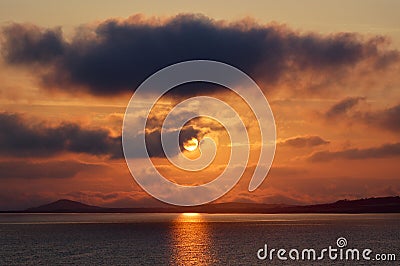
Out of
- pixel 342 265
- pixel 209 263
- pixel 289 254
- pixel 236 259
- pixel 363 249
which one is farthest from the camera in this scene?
pixel 363 249

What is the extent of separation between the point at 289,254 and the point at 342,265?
74.8 ft

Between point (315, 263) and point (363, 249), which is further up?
point (363, 249)

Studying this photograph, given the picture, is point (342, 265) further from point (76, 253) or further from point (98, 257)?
point (76, 253)

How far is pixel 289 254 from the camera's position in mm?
121562

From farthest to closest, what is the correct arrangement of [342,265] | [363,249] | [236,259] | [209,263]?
[363,249] → [236,259] → [209,263] → [342,265]

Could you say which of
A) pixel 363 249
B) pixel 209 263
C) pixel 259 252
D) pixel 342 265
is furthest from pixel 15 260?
pixel 363 249

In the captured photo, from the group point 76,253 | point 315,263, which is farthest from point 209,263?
point 76,253

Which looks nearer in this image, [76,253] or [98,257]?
[98,257]

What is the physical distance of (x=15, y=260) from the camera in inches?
4505

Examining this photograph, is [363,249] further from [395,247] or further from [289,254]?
[289,254]

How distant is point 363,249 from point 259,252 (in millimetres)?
24283

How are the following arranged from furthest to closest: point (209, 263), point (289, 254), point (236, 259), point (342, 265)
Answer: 1. point (289, 254)
2. point (236, 259)
3. point (209, 263)
4. point (342, 265)

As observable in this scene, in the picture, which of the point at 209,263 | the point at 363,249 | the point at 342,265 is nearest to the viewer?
the point at 342,265

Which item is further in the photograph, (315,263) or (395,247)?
(395,247)
